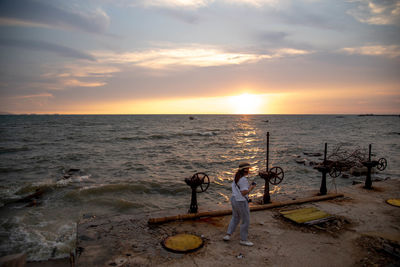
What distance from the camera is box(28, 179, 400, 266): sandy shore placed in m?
4.96

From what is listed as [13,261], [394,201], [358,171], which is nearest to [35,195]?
[13,261]

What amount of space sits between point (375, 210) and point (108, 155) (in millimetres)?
23481

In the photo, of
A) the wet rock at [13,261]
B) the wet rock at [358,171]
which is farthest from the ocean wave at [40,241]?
the wet rock at [358,171]

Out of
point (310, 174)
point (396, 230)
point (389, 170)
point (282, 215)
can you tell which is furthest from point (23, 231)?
point (389, 170)

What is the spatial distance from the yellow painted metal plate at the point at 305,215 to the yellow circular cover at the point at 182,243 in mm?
2866

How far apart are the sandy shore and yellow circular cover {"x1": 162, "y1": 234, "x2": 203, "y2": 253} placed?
0.14 metres

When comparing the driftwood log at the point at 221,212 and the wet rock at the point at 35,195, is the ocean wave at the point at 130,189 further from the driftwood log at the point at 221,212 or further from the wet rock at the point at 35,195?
the driftwood log at the point at 221,212

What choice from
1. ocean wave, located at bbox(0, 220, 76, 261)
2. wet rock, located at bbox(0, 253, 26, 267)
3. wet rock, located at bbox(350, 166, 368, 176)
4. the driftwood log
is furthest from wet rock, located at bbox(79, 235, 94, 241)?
wet rock, located at bbox(350, 166, 368, 176)

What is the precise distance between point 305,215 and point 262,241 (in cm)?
202

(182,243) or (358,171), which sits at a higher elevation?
(182,243)

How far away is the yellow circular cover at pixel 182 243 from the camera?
535 cm

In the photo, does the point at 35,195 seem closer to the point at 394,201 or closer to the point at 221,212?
the point at 221,212

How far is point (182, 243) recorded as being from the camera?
5.59m

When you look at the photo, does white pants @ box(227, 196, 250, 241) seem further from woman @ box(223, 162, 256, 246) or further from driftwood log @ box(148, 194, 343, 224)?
driftwood log @ box(148, 194, 343, 224)
